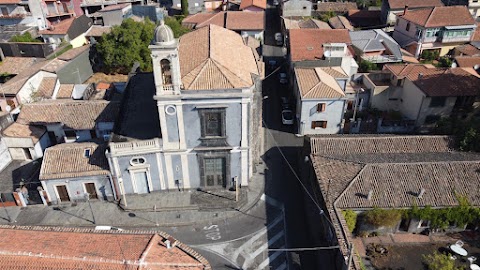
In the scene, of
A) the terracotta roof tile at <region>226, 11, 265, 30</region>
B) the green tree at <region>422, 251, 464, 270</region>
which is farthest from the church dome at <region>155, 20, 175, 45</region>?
the terracotta roof tile at <region>226, 11, 265, 30</region>

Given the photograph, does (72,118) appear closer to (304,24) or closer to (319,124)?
(319,124)

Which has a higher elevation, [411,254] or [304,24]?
[304,24]

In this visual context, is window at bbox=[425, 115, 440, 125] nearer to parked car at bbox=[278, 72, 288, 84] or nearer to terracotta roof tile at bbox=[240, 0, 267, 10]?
parked car at bbox=[278, 72, 288, 84]

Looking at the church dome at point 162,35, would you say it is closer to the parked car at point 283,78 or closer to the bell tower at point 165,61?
the bell tower at point 165,61

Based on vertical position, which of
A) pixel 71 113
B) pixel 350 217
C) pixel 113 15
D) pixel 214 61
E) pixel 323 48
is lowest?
pixel 350 217

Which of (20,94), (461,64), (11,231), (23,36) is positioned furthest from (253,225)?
(23,36)

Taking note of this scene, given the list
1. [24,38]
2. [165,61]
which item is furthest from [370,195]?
[24,38]
